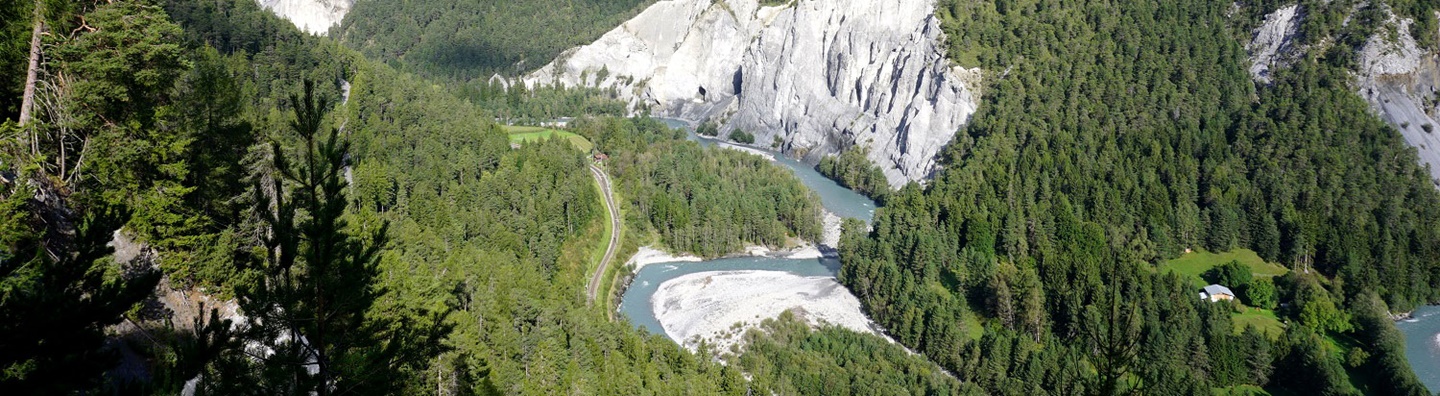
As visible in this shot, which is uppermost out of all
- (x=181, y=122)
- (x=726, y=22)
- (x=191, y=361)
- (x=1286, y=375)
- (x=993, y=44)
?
(x=726, y=22)

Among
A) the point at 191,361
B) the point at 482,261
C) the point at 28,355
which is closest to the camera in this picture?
the point at 28,355

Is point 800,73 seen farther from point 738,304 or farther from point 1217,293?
point 1217,293

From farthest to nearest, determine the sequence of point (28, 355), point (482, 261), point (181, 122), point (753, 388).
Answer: point (482, 261) → point (753, 388) → point (181, 122) → point (28, 355)

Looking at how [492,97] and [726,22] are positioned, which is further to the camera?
[726,22]

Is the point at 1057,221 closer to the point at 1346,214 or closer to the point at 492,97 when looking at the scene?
the point at 1346,214

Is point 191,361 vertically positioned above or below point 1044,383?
above

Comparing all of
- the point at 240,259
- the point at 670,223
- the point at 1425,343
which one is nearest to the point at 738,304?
the point at 670,223

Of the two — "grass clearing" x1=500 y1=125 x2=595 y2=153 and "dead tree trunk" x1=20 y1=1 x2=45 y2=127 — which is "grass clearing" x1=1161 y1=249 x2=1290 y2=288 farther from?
"dead tree trunk" x1=20 y1=1 x2=45 y2=127

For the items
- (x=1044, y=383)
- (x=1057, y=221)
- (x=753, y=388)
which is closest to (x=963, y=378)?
(x=1044, y=383)
